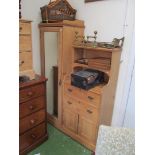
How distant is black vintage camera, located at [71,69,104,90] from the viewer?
6.26 ft

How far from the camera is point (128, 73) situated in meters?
2.01

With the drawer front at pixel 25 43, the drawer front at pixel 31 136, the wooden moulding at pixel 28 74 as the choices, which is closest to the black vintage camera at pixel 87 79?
the wooden moulding at pixel 28 74

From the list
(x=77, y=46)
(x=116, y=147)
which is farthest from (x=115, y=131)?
(x=77, y=46)

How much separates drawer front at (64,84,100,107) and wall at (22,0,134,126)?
0.41 metres

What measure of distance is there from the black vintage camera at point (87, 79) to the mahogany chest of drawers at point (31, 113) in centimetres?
37

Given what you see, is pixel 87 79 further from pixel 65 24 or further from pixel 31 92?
pixel 65 24

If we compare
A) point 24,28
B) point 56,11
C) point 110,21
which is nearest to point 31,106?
point 24,28

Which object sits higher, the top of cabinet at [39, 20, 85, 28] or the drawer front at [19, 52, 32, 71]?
the top of cabinet at [39, 20, 85, 28]

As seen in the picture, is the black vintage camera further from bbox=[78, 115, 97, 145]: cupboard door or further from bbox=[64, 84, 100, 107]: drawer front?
bbox=[78, 115, 97, 145]: cupboard door

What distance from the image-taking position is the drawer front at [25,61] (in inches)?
70.8

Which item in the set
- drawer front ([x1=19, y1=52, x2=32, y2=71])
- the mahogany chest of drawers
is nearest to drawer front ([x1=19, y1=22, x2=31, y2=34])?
drawer front ([x1=19, y1=52, x2=32, y2=71])

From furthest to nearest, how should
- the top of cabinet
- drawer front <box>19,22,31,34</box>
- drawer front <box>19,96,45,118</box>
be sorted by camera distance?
the top of cabinet → drawer front <box>19,96,45,118</box> → drawer front <box>19,22,31,34</box>

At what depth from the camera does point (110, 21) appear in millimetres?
2049
